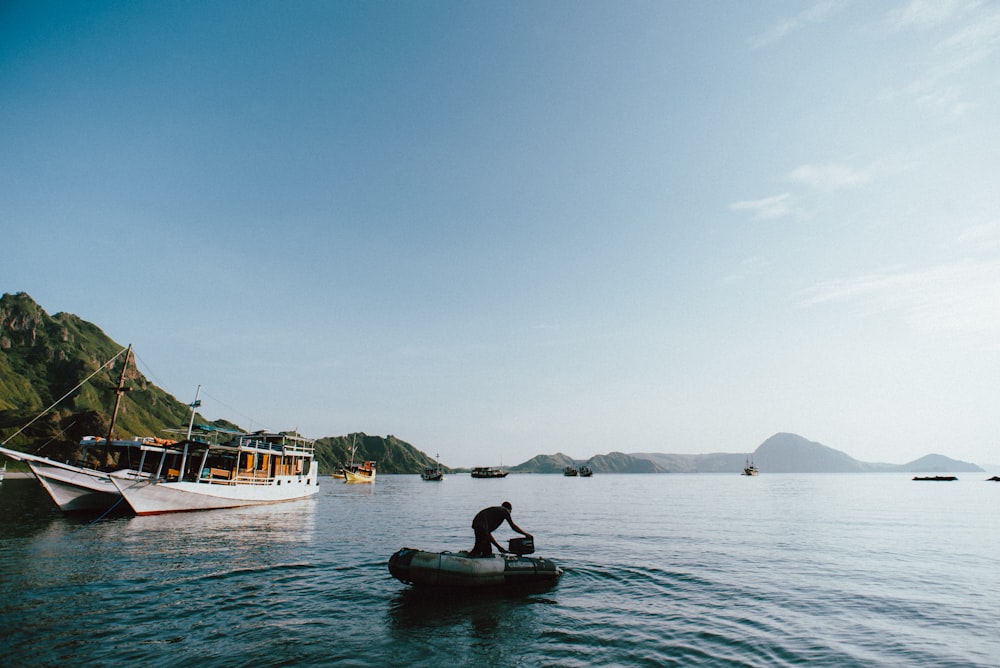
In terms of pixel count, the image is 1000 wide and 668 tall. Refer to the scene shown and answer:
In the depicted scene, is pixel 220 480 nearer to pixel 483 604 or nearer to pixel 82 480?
pixel 82 480

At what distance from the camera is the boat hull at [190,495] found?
1346 inches

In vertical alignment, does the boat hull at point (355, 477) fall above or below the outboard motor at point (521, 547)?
below

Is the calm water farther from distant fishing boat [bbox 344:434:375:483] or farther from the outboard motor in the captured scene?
distant fishing boat [bbox 344:434:375:483]

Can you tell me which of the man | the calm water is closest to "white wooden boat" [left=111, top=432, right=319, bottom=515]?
the calm water

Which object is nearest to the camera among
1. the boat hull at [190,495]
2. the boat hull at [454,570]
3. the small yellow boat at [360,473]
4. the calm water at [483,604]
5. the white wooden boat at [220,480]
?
the calm water at [483,604]

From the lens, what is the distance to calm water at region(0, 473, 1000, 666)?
11.1 meters

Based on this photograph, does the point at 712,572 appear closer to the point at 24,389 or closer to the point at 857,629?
the point at 857,629

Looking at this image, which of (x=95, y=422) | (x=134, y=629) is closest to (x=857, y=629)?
(x=134, y=629)

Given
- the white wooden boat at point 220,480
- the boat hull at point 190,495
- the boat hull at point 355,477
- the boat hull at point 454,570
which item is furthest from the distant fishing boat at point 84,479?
the boat hull at point 355,477


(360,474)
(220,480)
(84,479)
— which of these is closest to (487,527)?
(84,479)

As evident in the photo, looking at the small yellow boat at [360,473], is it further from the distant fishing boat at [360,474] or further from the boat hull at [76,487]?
the boat hull at [76,487]

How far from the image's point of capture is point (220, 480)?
40500 mm

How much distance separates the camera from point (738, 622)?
13641 millimetres

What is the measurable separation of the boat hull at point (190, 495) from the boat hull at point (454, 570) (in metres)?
29.6
